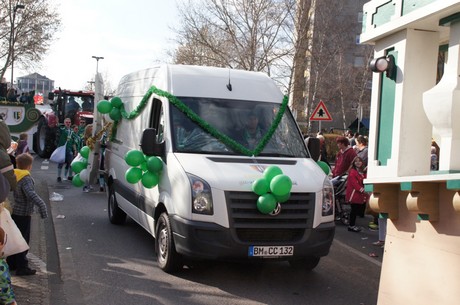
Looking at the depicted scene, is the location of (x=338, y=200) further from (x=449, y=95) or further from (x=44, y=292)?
(x=449, y=95)

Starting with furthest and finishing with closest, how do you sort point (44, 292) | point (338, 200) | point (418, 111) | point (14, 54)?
1. point (14, 54)
2. point (338, 200)
3. point (44, 292)
4. point (418, 111)

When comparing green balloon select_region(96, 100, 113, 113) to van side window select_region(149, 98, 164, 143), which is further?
green balloon select_region(96, 100, 113, 113)

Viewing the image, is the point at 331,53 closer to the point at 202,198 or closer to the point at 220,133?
the point at 220,133

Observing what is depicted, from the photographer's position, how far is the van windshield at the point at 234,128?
22.1ft

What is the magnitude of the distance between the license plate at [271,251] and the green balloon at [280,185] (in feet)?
2.04

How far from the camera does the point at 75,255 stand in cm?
736

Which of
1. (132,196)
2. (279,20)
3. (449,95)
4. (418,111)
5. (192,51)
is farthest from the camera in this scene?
(192,51)

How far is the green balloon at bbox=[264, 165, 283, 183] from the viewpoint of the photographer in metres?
5.94

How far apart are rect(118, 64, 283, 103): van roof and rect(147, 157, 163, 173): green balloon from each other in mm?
934

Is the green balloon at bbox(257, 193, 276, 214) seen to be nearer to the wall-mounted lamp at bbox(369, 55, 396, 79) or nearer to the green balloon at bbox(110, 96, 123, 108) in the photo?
the wall-mounted lamp at bbox(369, 55, 396, 79)

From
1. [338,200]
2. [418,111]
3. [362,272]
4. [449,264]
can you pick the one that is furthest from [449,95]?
[338,200]

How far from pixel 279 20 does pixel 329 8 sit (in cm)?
528

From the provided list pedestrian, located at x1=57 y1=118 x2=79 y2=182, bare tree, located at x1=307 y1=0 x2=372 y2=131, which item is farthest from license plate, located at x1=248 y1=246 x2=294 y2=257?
bare tree, located at x1=307 y1=0 x2=372 y2=131

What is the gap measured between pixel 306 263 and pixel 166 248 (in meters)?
1.86
